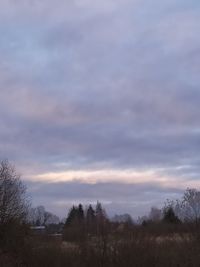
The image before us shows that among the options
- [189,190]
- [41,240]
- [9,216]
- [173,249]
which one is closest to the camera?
[173,249]

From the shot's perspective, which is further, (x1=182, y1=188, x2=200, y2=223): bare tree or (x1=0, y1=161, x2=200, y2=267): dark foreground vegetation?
(x1=182, y1=188, x2=200, y2=223): bare tree

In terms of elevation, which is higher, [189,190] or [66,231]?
[189,190]

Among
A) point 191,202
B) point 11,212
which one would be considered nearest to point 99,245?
point 11,212

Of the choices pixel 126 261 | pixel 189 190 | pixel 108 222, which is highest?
pixel 189 190

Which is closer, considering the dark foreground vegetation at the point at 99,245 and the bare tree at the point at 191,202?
the dark foreground vegetation at the point at 99,245

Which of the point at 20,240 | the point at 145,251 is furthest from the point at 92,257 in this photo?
the point at 20,240

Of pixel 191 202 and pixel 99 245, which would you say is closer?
pixel 99 245

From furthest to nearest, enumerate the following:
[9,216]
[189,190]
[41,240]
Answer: [189,190] < [9,216] < [41,240]

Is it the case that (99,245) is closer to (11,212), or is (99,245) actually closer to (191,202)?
(11,212)

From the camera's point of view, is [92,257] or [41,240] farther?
[41,240]

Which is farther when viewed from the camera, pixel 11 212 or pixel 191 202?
pixel 191 202

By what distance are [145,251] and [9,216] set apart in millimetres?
10817

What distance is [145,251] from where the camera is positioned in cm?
3259

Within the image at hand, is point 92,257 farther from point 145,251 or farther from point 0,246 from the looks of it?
point 0,246
